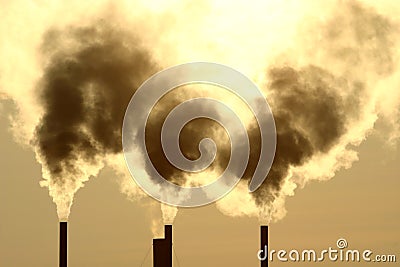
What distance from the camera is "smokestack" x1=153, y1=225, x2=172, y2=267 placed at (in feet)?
181

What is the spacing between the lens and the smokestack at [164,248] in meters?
55.2

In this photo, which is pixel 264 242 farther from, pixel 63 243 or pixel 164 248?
pixel 63 243

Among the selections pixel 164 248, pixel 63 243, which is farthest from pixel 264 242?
pixel 63 243

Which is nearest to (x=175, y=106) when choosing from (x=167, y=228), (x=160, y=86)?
(x=160, y=86)

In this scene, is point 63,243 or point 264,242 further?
point 264,242

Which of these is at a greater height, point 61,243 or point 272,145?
point 272,145

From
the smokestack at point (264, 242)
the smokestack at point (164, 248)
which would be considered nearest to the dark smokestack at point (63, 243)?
the smokestack at point (164, 248)

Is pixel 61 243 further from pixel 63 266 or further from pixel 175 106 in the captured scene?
pixel 175 106

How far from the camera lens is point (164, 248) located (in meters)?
55.7

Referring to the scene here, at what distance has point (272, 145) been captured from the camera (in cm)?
5416

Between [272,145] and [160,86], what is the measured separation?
14.5ft

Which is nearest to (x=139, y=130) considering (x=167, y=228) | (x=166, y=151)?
(x=166, y=151)

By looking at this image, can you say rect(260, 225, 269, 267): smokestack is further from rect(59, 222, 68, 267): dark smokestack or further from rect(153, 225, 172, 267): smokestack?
rect(59, 222, 68, 267): dark smokestack

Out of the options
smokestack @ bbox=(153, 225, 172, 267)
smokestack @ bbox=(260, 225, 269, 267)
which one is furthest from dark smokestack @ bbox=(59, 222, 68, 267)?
smokestack @ bbox=(260, 225, 269, 267)
